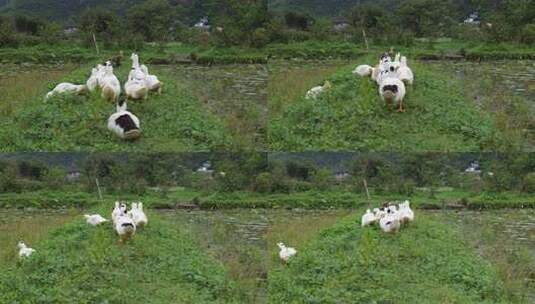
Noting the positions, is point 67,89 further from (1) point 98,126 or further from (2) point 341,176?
(2) point 341,176

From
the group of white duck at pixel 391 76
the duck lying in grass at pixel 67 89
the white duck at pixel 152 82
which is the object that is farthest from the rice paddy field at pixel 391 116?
the duck lying in grass at pixel 67 89

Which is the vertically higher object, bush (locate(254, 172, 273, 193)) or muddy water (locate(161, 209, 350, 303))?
bush (locate(254, 172, 273, 193))

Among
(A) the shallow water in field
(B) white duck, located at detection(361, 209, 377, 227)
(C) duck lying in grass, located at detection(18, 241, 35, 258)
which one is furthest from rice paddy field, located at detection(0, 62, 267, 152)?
(A) the shallow water in field

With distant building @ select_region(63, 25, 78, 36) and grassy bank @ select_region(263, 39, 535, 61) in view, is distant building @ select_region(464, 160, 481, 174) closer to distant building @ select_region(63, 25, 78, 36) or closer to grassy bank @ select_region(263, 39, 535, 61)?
grassy bank @ select_region(263, 39, 535, 61)

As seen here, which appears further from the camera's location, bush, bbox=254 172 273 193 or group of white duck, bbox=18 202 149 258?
bush, bbox=254 172 273 193

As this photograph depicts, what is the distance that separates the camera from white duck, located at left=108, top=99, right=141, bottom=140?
495 inches

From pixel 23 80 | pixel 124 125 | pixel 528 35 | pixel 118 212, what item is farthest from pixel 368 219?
pixel 23 80

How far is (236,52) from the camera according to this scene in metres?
14.8

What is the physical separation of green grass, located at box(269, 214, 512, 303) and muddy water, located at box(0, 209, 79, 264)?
2.67 meters

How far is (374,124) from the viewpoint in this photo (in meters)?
13.0

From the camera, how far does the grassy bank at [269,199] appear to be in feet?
46.3

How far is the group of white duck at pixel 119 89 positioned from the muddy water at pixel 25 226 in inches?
57.0

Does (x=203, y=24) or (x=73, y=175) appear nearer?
(x=73, y=175)

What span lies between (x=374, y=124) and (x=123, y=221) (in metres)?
2.80
